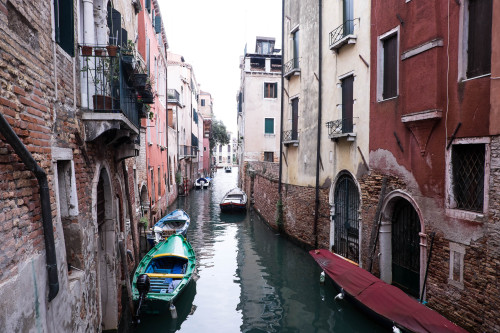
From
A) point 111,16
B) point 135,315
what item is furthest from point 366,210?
point 111,16

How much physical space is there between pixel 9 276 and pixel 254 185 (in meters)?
20.2

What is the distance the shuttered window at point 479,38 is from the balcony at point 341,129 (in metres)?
3.75

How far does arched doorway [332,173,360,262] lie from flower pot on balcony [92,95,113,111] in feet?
22.7

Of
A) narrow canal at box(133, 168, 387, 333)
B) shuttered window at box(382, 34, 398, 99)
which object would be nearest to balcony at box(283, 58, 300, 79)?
shuttered window at box(382, 34, 398, 99)

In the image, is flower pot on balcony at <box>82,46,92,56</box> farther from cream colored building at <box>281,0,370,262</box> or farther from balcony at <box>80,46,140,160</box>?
cream colored building at <box>281,0,370,262</box>

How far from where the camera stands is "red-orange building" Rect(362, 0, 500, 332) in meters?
5.51

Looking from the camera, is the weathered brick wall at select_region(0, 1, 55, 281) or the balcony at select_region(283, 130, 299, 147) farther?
the balcony at select_region(283, 130, 299, 147)

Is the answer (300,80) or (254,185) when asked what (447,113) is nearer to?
(300,80)

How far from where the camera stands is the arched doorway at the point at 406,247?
7.54 metres

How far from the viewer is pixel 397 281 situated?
816cm

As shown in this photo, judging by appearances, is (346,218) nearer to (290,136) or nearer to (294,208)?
(294,208)

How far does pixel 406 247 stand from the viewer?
785 centimetres

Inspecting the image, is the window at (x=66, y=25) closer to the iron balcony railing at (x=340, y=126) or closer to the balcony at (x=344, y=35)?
the balcony at (x=344, y=35)

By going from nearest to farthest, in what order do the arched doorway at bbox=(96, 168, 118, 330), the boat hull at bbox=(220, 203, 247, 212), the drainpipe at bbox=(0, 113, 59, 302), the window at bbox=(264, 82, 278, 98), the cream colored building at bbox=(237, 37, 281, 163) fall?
the drainpipe at bbox=(0, 113, 59, 302) < the arched doorway at bbox=(96, 168, 118, 330) < the boat hull at bbox=(220, 203, 247, 212) < the cream colored building at bbox=(237, 37, 281, 163) < the window at bbox=(264, 82, 278, 98)
